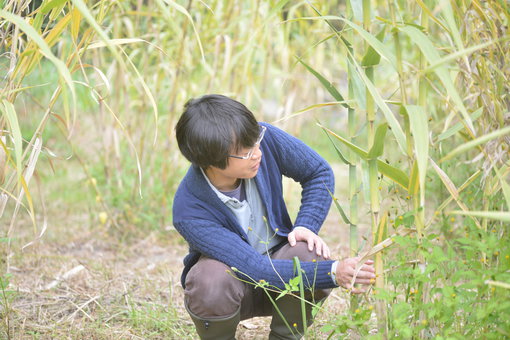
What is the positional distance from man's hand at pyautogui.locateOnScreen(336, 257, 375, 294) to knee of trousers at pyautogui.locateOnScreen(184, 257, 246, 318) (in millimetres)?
263

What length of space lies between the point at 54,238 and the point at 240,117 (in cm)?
168

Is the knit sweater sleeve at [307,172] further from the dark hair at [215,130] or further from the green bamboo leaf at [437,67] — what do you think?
the green bamboo leaf at [437,67]

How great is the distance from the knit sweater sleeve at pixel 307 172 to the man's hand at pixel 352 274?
316 millimetres

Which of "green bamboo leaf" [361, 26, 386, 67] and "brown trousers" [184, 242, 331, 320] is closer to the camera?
"green bamboo leaf" [361, 26, 386, 67]

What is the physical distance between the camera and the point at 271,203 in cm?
163

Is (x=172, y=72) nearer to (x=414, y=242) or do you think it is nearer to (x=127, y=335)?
(x=127, y=335)

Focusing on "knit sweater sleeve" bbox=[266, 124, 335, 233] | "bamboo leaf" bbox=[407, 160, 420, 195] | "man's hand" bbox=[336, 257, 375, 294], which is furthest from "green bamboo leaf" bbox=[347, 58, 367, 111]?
"knit sweater sleeve" bbox=[266, 124, 335, 233]

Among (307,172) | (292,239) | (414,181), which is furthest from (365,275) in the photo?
(307,172)

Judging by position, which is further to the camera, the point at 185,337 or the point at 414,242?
the point at 185,337

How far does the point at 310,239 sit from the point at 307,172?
19 cm

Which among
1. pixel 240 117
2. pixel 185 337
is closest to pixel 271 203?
pixel 240 117

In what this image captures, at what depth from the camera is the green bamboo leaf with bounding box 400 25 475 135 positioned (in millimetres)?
933

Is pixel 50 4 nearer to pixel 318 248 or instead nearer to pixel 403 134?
pixel 403 134

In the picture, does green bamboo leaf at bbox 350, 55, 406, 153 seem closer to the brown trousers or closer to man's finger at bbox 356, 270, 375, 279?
man's finger at bbox 356, 270, 375, 279
